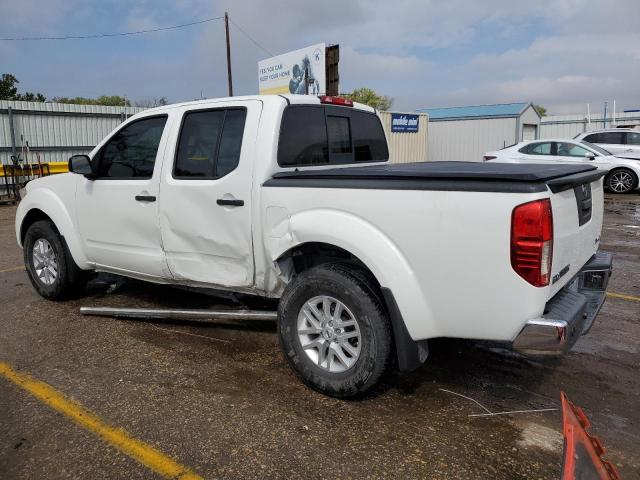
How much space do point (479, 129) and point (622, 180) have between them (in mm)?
9548

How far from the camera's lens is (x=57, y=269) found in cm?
536

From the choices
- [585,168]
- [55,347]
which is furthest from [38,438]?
[585,168]

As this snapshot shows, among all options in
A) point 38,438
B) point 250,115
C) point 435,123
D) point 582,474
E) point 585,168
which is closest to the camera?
point 582,474

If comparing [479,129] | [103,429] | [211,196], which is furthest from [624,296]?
[479,129]

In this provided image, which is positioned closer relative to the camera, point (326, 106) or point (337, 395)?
point (337, 395)

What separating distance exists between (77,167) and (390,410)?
336 centimetres

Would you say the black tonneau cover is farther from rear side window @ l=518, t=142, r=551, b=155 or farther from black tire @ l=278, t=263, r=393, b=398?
rear side window @ l=518, t=142, r=551, b=155

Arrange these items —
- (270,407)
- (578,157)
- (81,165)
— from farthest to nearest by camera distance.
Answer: (578,157)
(81,165)
(270,407)

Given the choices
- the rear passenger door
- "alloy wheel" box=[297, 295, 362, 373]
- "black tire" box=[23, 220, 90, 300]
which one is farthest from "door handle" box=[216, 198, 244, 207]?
"black tire" box=[23, 220, 90, 300]

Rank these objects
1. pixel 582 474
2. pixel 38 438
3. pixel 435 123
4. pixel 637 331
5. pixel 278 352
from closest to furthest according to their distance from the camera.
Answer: pixel 582 474 → pixel 38 438 → pixel 278 352 → pixel 637 331 → pixel 435 123

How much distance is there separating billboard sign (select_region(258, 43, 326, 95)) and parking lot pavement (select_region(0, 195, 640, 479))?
1477cm

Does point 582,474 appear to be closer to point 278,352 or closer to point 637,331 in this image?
point 278,352

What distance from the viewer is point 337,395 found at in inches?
132

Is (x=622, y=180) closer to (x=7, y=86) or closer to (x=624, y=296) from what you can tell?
(x=624, y=296)
